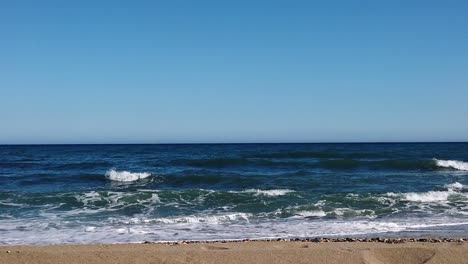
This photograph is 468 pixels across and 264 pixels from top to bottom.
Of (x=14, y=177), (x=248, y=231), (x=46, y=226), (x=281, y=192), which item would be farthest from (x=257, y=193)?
(x=14, y=177)

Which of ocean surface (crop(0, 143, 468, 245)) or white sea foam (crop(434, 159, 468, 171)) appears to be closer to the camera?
ocean surface (crop(0, 143, 468, 245))

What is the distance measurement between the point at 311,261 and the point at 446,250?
2.18 meters

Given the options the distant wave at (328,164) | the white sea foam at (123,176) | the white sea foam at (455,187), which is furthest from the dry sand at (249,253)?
the distant wave at (328,164)

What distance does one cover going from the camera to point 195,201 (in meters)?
14.3

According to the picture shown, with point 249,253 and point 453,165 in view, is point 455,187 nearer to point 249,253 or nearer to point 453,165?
point 453,165

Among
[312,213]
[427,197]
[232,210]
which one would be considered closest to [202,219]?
[232,210]

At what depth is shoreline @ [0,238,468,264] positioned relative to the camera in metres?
6.54

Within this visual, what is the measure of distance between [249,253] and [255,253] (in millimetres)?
89

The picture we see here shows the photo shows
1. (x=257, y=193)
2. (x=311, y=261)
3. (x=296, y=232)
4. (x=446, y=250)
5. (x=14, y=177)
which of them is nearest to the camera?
(x=311, y=261)

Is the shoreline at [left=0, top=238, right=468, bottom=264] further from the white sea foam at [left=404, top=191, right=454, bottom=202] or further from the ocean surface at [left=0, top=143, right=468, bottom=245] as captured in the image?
the white sea foam at [left=404, top=191, right=454, bottom=202]

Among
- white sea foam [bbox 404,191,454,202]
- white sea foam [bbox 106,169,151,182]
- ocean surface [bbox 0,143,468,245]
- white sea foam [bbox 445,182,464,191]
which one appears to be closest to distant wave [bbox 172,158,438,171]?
ocean surface [bbox 0,143,468,245]

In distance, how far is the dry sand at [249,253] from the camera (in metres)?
6.54

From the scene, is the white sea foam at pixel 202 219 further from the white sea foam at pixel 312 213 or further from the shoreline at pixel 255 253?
the shoreline at pixel 255 253

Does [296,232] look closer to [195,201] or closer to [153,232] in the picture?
[153,232]
